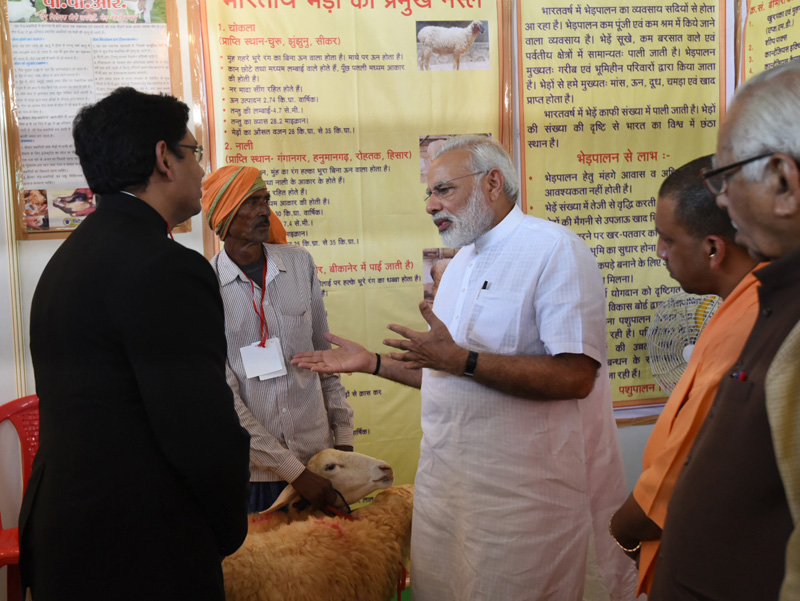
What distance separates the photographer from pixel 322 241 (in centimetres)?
353

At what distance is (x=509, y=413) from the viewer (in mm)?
2051

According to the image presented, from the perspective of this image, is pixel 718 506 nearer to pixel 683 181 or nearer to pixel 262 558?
pixel 683 181

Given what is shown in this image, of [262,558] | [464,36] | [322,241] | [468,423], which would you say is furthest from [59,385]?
[464,36]

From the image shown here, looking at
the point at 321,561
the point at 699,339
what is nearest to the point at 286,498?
the point at 321,561

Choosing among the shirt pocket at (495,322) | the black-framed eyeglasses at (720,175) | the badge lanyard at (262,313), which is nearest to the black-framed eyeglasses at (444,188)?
the shirt pocket at (495,322)

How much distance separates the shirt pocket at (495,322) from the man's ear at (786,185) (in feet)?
3.76

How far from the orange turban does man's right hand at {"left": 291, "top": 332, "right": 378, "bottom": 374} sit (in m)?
0.61

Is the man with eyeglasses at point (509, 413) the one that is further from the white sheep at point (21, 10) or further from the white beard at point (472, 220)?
the white sheep at point (21, 10)

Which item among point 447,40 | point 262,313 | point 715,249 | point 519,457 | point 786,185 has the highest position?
point 447,40

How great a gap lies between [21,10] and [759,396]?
3525 millimetres

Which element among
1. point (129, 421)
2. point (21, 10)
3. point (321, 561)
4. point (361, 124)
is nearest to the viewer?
point (129, 421)

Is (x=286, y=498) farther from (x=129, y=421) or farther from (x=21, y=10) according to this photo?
(x=21, y=10)

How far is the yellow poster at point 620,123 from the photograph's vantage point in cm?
369

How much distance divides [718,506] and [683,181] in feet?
3.11
